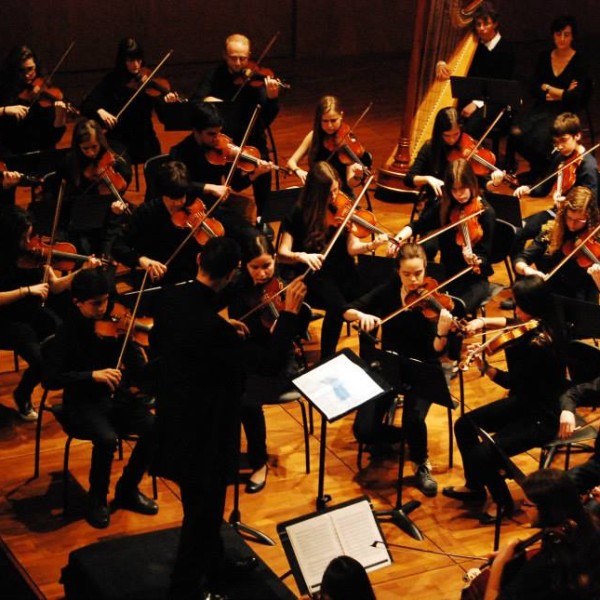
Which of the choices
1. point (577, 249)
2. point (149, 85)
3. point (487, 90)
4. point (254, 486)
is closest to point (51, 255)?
point (254, 486)

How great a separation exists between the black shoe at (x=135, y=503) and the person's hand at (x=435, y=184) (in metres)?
2.47

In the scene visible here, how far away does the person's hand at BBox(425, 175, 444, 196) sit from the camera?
673cm

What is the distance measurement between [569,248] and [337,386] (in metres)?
1.86

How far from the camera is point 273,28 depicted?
10453mm

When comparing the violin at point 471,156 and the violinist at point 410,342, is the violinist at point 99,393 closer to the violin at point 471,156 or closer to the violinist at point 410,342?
the violinist at point 410,342

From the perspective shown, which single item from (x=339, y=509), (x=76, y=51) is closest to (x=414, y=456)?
(x=339, y=509)

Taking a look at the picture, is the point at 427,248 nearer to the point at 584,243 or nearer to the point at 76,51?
the point at 584,243

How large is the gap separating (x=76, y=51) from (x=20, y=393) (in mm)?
4723

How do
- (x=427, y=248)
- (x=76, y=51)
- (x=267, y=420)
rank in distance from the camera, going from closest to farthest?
(x=267, y=420) → (x=427, y=248) → (x=76, y=51)

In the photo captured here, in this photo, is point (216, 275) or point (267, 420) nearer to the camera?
point (216, 275)

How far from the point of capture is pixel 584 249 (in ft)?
19.5

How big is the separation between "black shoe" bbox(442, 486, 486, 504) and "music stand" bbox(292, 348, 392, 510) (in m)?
0.83

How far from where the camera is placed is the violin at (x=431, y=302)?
5.37 metres

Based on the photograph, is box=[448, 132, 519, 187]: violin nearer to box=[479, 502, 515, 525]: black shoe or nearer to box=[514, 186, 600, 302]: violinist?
box=[514, 186, 600, 302]: violinist
